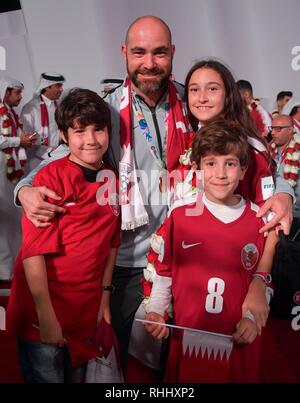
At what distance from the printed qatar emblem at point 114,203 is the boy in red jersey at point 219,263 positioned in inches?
7.8

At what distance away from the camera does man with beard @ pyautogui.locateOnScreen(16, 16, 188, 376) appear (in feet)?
5.35

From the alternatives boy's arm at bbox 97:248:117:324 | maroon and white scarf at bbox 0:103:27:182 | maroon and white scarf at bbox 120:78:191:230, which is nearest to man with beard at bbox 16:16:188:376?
maroon and white scarf at bbox 120:78:191:230

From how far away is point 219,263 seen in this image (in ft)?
5.01

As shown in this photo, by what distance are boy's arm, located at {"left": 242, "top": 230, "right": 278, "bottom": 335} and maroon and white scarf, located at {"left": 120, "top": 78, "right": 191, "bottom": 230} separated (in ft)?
1.46

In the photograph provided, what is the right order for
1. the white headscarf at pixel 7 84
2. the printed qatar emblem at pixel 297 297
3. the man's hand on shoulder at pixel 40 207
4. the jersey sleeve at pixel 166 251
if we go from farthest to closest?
the printed qatar emblem at pixel 297 297 → the white headscarf at pixel 7 84 → the jersey sleeve at pixel 166 251 → the man's hand on shoulder at pixel 40 207

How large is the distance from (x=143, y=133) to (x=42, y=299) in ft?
2.30

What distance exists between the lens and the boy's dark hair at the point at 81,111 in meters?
1.50

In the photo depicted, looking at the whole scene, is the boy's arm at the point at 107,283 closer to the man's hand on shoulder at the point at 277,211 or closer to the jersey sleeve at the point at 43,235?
the jersey sleeve at the point at 43,235

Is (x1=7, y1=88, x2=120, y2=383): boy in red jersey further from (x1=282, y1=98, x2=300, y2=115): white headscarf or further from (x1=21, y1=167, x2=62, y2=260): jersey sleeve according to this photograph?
(x1=282, y1=98, x2=300, y2=115): white headscarf

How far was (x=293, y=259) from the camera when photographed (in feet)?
7.19

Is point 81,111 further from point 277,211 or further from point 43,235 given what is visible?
point 277,211

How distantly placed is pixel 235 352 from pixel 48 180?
0.87 metres

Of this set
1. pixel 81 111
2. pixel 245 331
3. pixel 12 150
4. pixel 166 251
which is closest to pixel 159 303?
pixel 166 251

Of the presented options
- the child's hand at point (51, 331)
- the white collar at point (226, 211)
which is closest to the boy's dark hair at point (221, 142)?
the white collar at point (226, 211)
